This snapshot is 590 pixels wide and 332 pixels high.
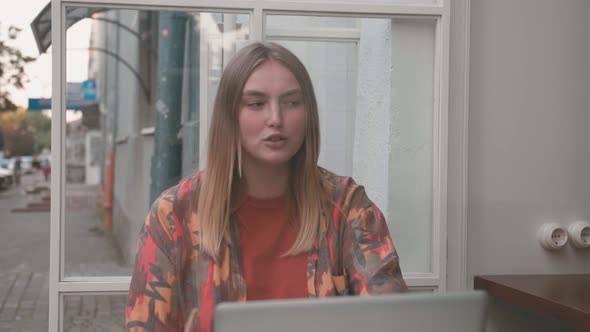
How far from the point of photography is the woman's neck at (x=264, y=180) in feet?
5.35

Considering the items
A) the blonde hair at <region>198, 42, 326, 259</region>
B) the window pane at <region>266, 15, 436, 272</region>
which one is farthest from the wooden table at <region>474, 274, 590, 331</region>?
the blonde hair at <region>198, 42, 326, 259</region>

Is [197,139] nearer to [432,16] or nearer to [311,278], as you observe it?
[432,16]

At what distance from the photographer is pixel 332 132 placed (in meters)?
2.75

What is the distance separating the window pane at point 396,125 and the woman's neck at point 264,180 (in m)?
1.13

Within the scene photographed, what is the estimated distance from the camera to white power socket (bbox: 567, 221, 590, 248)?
9.41 feet

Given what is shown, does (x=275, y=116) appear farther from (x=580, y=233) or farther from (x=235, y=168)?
(x=580, y=233)

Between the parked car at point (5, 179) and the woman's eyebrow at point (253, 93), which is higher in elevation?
the woman's eyebrow at point (253, 93)

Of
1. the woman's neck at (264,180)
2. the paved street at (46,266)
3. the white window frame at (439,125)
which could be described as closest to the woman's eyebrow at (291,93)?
the woman's neck at (264,180)

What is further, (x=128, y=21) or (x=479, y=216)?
(x=128, y=21)

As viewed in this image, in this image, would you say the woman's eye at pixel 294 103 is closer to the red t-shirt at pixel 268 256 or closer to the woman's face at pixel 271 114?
the woman's face at pixel 271 114

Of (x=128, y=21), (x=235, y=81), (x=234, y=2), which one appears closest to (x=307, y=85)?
(x=235, y=81)

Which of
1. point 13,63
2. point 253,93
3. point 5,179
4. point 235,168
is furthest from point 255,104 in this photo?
point 5,179

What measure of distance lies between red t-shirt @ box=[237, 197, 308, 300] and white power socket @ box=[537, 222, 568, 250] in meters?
1.60

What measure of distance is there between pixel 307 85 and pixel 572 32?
170 centimetres
